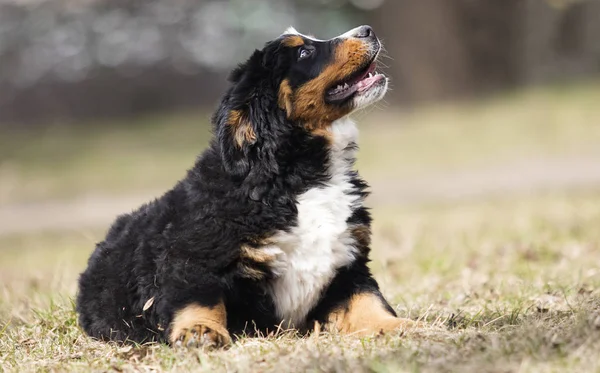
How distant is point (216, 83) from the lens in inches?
931

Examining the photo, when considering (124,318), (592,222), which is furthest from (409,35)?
(124,318)

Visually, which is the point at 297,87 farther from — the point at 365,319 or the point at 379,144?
the point at 379,144

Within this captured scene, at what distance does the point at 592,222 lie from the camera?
9.20 meters

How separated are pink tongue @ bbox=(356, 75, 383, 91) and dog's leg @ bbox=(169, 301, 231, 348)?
1522 millimetres

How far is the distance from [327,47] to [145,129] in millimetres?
17566

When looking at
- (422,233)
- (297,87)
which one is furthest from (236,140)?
(422,233)

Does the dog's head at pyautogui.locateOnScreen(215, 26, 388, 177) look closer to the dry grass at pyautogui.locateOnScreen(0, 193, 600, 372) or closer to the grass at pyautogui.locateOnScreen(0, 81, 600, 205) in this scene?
the dry grass at pyautogui.locateOnScreen(0, 193, 600, 372)

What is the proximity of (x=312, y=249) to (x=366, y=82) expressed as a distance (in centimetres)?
109

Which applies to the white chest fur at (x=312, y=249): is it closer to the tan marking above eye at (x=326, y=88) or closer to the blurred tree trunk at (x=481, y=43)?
the tan marking above eye at (x=326, y=88)

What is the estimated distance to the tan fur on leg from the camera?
468 cm

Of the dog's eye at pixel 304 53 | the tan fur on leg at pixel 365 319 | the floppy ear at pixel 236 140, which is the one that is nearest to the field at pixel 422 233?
the tan fur on leg at pixel 365 319

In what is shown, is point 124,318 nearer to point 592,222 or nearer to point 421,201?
point 592,222

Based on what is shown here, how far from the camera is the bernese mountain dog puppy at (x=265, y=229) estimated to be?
4.60 meters

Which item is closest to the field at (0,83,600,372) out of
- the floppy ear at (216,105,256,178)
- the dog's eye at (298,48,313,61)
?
the floppy ear at (216,105,256,178)
